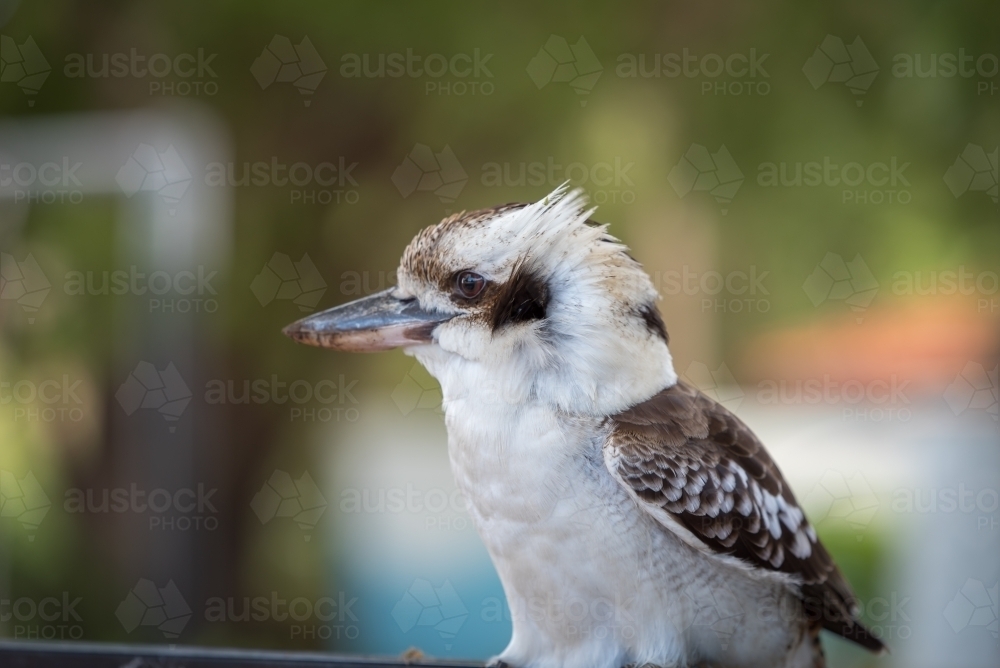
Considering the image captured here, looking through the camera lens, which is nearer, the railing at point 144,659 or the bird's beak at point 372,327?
the railing at point 144,659

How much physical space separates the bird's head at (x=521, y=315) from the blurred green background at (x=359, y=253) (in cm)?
194

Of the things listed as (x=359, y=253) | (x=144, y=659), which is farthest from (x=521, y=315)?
(x=359, y=253)

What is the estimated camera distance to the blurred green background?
3.43 metres

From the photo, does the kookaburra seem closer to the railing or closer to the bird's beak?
the bird's beak

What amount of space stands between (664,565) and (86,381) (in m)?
2.76

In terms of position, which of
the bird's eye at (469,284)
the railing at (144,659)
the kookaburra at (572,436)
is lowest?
the railing at (144,659)

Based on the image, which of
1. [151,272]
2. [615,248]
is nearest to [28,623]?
[151,272]

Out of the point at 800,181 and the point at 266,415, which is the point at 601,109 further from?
the point at 266,415

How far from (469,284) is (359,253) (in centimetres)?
220

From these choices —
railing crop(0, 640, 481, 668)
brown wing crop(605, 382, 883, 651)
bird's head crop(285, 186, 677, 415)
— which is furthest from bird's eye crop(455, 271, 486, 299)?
railing crop(0, 640, 481, 668)

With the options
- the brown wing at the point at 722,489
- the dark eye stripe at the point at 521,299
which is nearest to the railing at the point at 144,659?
the brown wing at the point at 722,489

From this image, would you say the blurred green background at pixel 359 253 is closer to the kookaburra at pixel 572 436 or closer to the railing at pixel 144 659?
the kookaburra at pixel 572 436

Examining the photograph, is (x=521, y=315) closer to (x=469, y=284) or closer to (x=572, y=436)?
(x=469, y=284)

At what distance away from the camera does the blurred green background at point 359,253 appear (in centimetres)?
343
